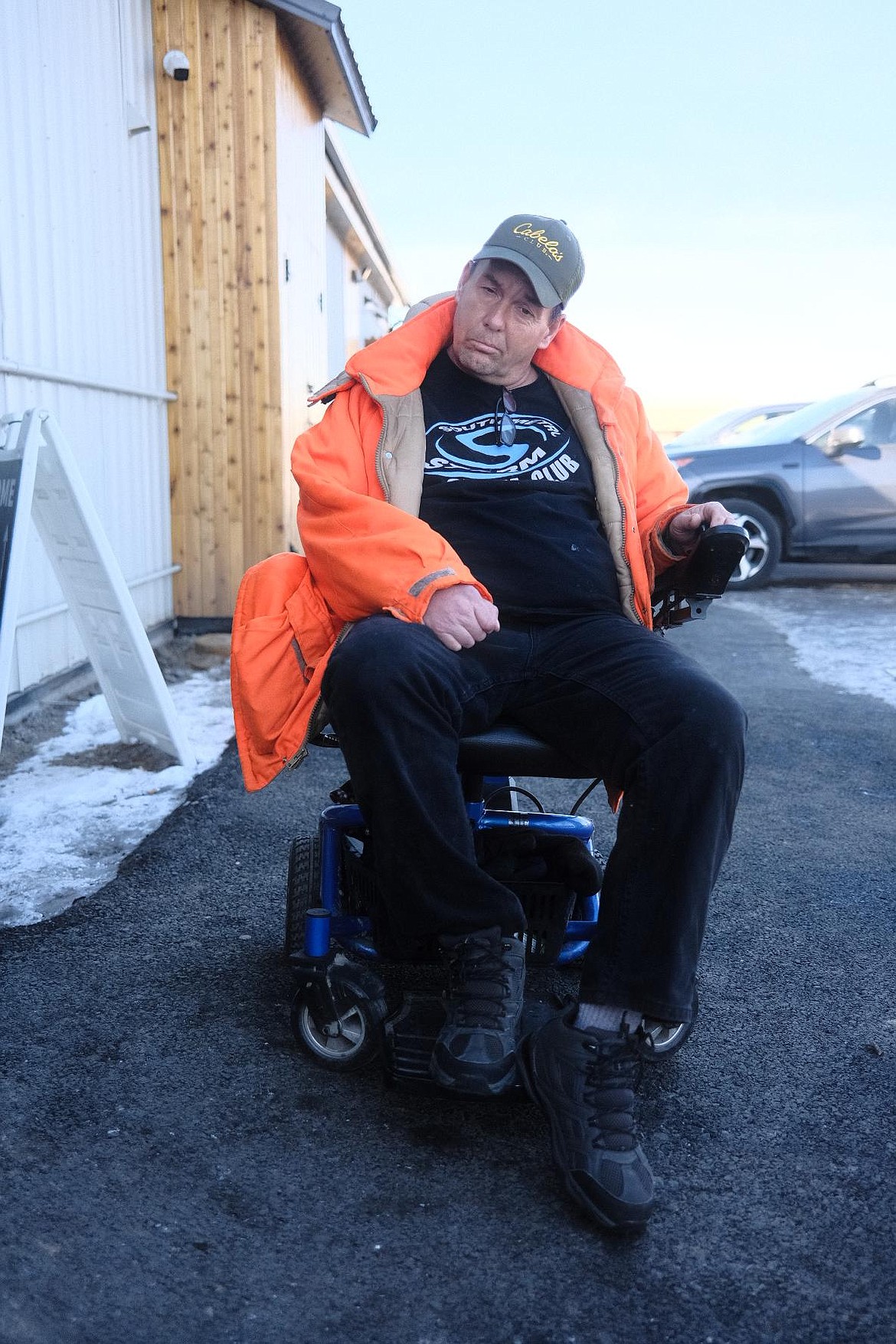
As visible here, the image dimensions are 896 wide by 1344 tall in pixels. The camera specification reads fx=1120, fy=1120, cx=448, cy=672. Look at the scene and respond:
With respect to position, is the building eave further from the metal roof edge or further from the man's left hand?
the man's left hand

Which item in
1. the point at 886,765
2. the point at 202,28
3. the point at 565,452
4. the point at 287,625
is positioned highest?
the point at 202,28

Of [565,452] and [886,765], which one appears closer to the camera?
[565,452]

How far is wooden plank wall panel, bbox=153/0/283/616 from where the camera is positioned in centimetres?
602

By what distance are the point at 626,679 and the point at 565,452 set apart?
68 centimetres

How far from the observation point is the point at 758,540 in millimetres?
9250

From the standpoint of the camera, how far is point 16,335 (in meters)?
4.32

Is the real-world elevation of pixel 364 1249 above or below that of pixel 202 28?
below

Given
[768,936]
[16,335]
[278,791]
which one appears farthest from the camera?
[16,335]

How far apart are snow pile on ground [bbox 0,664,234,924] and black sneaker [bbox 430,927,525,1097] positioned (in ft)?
4.15

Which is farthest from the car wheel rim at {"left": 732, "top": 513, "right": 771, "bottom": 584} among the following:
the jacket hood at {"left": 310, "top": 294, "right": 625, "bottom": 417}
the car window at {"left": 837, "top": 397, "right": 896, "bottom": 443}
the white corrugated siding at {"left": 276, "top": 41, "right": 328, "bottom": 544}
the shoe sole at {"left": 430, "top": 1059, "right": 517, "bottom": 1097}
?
the shoe sole at {"left": 430, "top": 1059, "right": 517, "bottom": 1097}

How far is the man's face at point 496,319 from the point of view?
2496 mm

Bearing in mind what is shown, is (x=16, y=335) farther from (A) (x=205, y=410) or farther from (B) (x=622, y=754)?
(B) (x=622, y=754)

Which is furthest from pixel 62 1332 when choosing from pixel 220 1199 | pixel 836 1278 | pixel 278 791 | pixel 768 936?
pixel 278 791

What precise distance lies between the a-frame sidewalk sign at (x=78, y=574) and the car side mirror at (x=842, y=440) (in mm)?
6992
